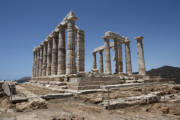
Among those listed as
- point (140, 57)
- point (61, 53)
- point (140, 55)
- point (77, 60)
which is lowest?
point (77, 60)

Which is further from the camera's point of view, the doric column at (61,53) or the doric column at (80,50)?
the doric column at (61,53)

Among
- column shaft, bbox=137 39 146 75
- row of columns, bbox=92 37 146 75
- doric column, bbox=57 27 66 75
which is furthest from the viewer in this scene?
column shaft, bbox=137 39 146 75

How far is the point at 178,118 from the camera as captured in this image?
4277mm

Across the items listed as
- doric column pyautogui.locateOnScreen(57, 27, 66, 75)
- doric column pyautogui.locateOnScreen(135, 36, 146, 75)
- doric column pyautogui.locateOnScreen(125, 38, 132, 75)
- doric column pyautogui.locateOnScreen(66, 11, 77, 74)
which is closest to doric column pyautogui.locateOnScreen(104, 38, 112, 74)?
doric column pyautogui.locateOnScreen(125, 38, 132, 75)

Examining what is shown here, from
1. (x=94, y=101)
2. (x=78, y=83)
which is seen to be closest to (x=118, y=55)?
(x=78, y=83)

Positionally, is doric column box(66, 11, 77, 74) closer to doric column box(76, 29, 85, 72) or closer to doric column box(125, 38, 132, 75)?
doric column box(76, 29, 85, 72)

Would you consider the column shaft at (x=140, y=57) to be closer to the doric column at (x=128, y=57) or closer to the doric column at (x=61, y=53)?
the doric column at (x=128, y=57)

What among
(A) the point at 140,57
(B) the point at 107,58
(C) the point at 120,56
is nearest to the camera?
(B) the point at 107,58

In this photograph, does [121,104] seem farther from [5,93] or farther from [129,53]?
[129,53]

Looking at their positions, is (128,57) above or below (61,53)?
below

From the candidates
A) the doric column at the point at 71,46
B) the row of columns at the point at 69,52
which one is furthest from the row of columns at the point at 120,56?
the doric column at the point at 71,46

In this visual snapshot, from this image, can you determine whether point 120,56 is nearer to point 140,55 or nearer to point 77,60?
point 140,55

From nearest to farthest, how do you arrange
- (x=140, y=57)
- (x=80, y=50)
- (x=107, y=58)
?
A: 1. (x=80, y=50)
2. (x=107, y=58)
3. (x=140, y=57)

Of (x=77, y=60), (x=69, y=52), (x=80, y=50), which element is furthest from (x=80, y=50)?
(x=69, y=52)
